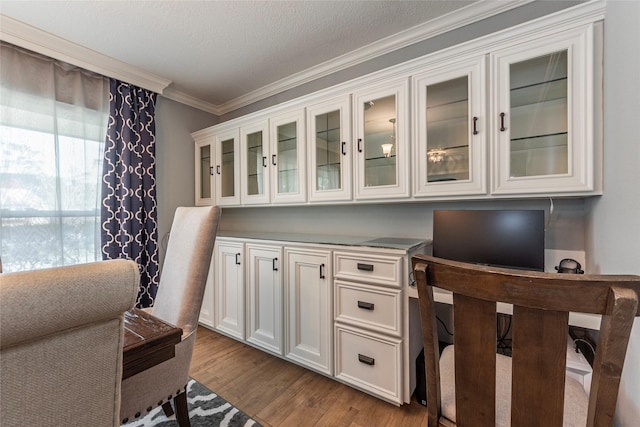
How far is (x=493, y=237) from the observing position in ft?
4.79

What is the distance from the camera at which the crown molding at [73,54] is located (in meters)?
1.82

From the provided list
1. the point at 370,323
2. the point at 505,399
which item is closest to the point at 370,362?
the point at 370,323

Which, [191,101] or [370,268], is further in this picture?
[191,101]

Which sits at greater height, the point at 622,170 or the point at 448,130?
the point at 448,130

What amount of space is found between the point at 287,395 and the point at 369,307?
0.78 metres

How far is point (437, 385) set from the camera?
834mm

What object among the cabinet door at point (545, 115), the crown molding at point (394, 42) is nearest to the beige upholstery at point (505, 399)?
the cabinet door at point (545, 115)

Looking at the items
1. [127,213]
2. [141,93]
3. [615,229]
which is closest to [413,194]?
[615,229]

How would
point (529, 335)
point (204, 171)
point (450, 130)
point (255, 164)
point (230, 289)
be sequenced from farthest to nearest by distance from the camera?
point (204, 171)
point (255, 164)
point (230, 289)
point (450, 130)
point (529, 335)

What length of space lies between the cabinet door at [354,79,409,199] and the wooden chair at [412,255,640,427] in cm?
105

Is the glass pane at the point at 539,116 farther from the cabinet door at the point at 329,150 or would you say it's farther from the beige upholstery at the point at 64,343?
the beige upholstery at the point at 64,343

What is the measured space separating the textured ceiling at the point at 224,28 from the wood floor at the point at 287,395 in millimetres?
2497

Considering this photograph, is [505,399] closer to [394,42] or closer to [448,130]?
[448,130]

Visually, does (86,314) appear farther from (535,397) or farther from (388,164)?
(388,164)
